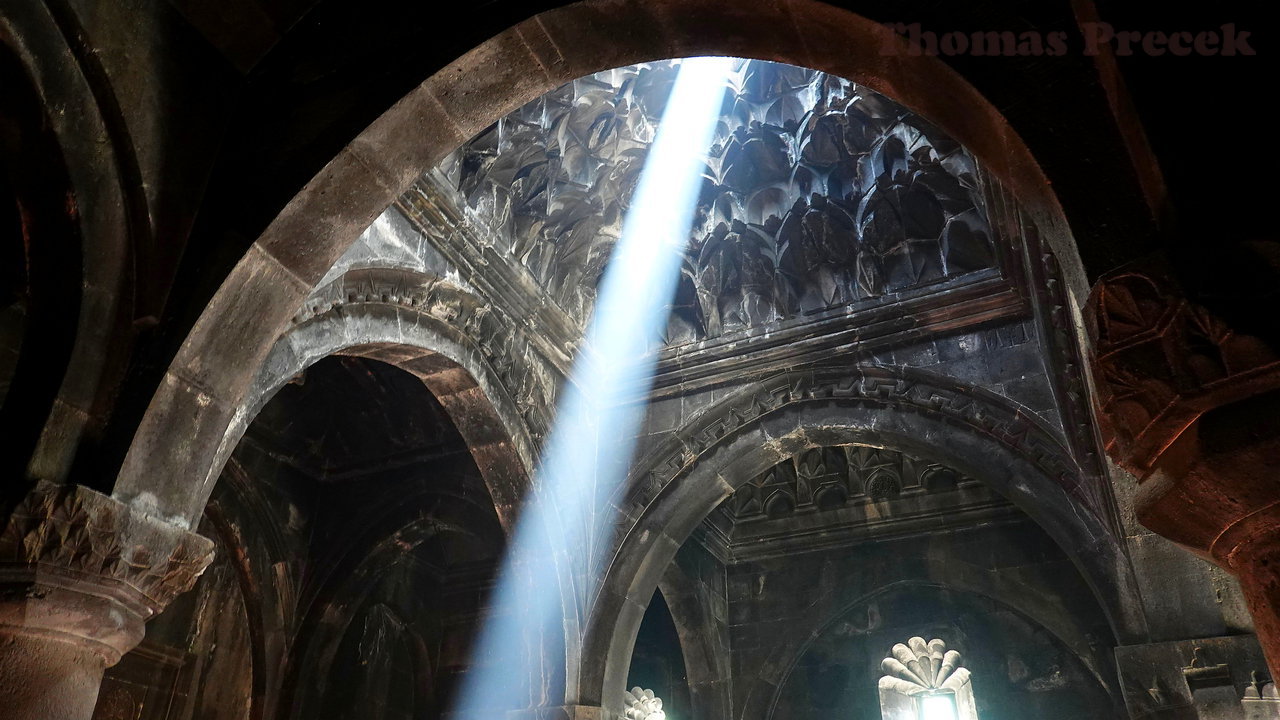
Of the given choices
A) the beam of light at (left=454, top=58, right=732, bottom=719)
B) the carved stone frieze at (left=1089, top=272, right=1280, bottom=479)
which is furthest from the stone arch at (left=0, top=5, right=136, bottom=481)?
the beam of light at (left=454, top=58, right=732, bottom=719)

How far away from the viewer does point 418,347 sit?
511 cm

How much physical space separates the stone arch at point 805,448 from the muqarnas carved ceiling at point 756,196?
668mm

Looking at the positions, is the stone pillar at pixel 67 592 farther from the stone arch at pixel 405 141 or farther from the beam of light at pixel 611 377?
the beam of light at pixel 611 377

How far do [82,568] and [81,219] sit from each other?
111 cm

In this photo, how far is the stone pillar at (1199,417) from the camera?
1694 millimetres

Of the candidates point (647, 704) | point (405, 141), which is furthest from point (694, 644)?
point (405, 141)

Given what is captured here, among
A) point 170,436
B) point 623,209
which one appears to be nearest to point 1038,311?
point 623,209

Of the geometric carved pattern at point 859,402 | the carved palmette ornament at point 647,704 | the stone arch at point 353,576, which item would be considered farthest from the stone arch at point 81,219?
the carved palmette ornament at point 647,704

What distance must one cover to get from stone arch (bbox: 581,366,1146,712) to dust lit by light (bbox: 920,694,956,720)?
3.41 metres

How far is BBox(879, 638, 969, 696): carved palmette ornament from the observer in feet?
26.3

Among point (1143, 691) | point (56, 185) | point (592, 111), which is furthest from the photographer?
point (592, 111)

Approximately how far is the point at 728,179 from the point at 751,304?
37.1 inches

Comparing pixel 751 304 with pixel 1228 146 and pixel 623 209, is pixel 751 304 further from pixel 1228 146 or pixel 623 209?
pixel 1228 146

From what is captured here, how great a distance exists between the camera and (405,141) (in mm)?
3143
